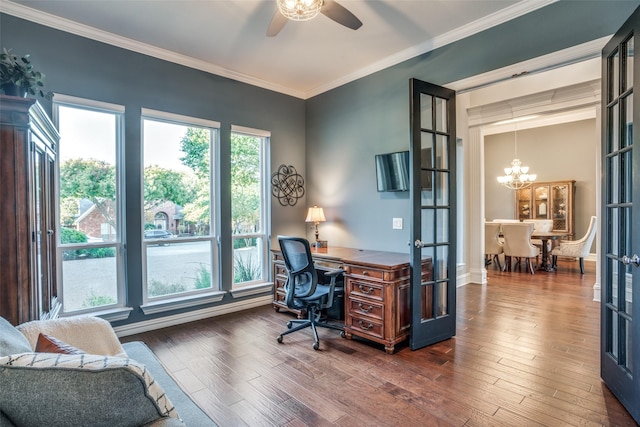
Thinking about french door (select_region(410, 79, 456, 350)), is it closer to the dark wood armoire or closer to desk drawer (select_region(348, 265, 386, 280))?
desk drawer (select_region(348, 265, 386, 280))

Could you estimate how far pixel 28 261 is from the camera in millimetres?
1901

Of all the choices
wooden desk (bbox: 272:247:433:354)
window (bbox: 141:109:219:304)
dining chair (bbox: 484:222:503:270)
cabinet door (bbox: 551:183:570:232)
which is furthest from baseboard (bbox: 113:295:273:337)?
cabinet door (bbox: 551:183:570:232)

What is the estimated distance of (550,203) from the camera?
26.5 feet

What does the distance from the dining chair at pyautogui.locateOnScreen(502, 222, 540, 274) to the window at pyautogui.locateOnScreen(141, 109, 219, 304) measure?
5.58 metres

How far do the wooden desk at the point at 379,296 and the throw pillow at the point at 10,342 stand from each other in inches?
91.1

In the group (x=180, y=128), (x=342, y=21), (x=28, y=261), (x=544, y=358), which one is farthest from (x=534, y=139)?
(x=28, y=261)

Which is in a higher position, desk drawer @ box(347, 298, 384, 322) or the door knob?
the door knob

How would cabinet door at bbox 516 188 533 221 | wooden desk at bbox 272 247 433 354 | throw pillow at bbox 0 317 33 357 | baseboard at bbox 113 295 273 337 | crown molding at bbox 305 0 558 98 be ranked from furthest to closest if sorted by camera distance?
cabinet door at bbox 516 188 533 221 < baseboard at bbox 113 295 273 337 < wooden desk at bbox 272 247 433 354 < crown molding at bbox 305 0 558 98 < throw pillow at bbox 0 317 33 357

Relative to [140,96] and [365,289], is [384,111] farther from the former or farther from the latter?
[140,96]

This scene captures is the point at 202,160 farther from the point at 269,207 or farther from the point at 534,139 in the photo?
the point at 534,139

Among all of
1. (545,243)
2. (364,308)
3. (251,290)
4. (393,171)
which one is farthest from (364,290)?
(545,243)

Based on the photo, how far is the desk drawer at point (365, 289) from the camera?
289 cm

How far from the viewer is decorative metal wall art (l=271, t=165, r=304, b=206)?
4465mm

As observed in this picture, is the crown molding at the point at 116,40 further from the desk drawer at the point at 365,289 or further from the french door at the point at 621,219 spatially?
the french door at the point at 621,219
